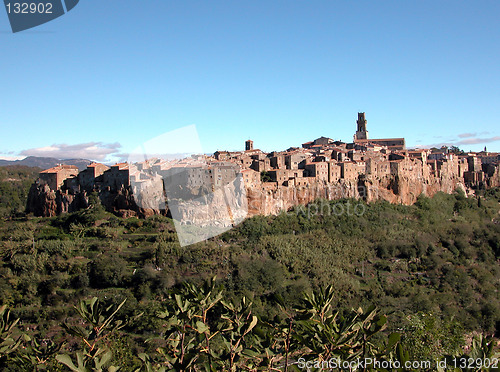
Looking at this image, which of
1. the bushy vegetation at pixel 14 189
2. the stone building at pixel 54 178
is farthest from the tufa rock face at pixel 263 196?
the bushy vegetation at pixel 14 189

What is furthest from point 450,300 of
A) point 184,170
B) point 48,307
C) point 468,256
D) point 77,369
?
point 77,369

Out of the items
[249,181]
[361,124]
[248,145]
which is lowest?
[249,181]

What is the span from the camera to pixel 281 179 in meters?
25.4

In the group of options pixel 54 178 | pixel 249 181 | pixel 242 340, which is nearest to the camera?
pixel 242 340

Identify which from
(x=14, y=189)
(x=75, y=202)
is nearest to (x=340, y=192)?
(x=75, y=202)

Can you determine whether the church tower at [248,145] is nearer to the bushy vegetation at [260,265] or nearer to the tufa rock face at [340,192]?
the tufa rock face at [340,192]

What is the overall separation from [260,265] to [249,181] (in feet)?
16.9

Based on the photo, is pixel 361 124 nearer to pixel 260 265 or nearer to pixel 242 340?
pixel 260 265

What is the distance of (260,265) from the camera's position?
20125mm

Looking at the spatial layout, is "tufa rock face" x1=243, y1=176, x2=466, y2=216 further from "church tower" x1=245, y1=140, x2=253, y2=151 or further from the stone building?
"church tower" x1=245, y1=140, x2=253, y2=151

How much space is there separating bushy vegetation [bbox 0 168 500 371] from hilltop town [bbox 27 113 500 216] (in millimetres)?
934

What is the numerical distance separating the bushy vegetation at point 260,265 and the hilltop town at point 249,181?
3.06 feet

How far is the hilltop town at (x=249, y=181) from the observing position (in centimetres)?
2316

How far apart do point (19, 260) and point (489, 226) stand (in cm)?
2843
